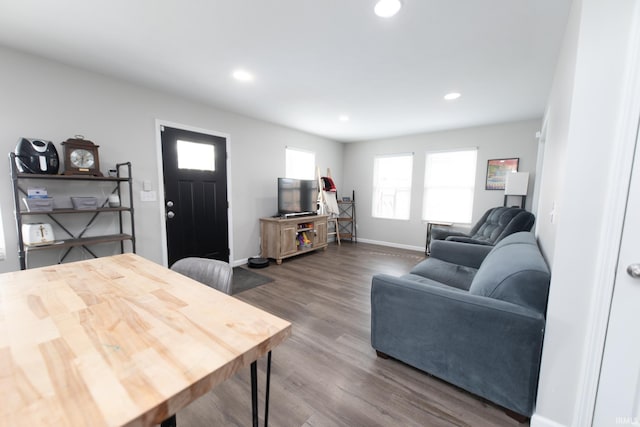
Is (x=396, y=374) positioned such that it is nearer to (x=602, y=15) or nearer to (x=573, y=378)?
(x=573, y=378)

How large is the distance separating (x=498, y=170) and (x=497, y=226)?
1.62 metres

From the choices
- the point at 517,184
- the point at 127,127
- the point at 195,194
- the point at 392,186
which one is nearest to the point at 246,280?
the point at 195,194

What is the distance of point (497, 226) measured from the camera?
11.0 feet

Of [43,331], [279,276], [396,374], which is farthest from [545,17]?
[279,276]

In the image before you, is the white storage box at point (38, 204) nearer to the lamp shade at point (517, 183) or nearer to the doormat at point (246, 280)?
the doormat at point (246, 280)

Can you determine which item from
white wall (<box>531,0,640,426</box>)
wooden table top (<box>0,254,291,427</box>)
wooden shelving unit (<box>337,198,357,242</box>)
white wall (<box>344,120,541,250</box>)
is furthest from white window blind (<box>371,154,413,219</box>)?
wooden table top (<box>0,254,291,427</box>)

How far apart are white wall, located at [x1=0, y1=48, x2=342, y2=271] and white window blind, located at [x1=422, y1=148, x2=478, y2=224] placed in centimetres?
311

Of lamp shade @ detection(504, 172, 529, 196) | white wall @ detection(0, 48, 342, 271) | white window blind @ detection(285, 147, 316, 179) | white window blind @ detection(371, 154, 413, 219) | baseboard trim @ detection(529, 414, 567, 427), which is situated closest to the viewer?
baseboard trim @ detection(529, 414, 567, 427)

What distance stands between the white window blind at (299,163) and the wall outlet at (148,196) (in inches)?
92.8

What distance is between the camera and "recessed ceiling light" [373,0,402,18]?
1.60 metres

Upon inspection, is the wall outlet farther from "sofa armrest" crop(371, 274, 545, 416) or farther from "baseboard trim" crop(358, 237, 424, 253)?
"baseboard trim" crop(358, 237, 424, 253)

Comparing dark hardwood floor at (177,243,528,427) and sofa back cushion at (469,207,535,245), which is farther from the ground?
sofa back cushion at (469,207,535,245)

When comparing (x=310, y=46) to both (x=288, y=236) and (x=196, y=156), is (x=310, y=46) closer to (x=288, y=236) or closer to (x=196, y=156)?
(x=196, y=156)

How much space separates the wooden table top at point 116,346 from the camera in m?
0.53
